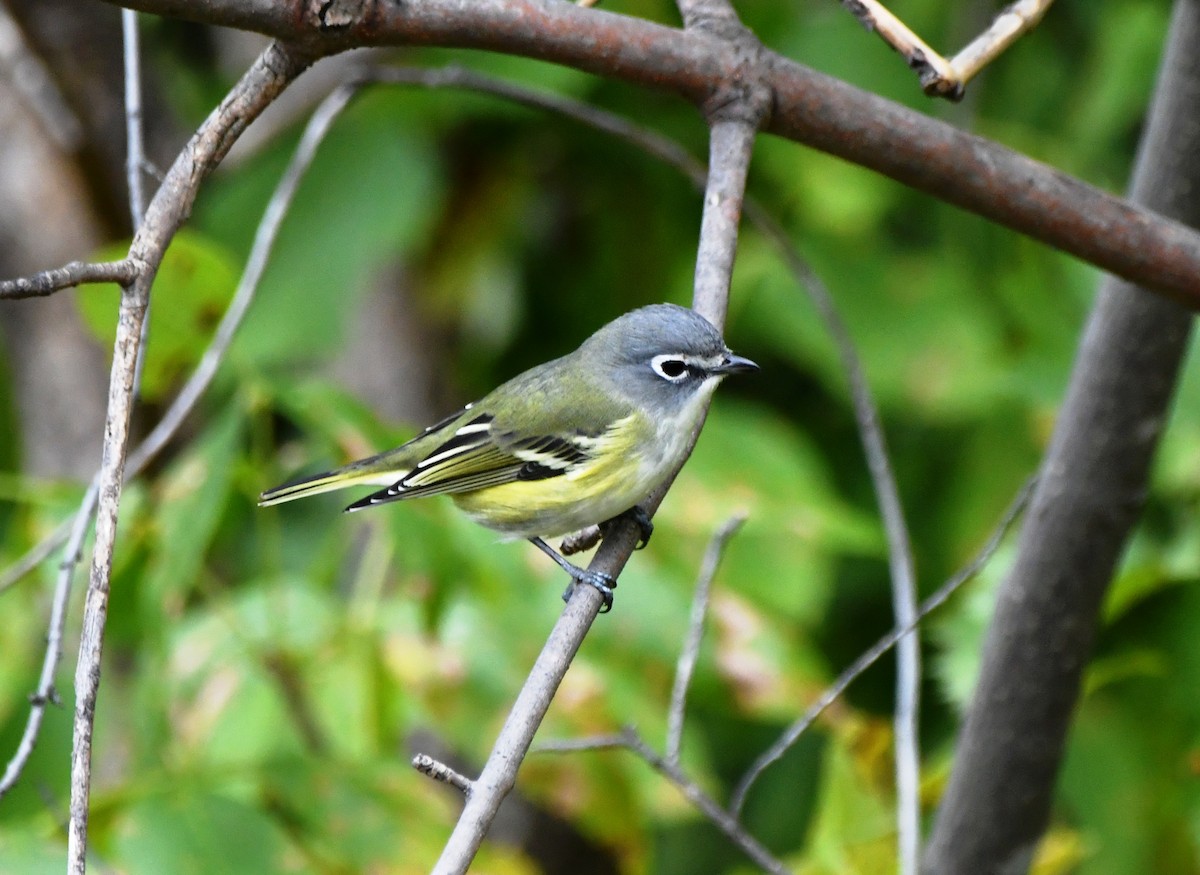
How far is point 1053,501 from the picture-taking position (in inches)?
110

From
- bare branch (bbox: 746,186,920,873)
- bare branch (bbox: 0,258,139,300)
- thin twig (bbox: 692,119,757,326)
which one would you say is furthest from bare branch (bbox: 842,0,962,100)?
bare branch (bbox: 0,258,139,300)

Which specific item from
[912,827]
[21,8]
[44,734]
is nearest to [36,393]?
[21,8]

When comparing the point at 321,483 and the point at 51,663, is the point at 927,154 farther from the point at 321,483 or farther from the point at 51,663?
the point at 321,483

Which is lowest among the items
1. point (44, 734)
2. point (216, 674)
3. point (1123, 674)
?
point (44, 734)

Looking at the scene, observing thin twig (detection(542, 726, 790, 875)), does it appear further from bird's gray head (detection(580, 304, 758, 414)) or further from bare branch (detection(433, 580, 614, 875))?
bird's gray head (detection(580, 304, 758, 414))

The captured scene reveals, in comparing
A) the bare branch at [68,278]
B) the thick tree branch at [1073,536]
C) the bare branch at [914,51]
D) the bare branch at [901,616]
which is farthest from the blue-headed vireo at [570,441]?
the bare branch at [68,278]

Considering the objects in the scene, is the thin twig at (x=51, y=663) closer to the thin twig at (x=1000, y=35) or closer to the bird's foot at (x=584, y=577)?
the bird's foot at (x=584, y=577)

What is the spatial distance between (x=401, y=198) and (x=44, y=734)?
2.18 m

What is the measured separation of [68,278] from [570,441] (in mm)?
1809

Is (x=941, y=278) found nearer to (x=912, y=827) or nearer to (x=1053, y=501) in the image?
(x=1053, y=501)

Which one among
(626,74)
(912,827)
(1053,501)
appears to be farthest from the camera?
(1053,501)

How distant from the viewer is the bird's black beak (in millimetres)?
2828

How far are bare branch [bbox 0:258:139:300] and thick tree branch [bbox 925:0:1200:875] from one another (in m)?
1.99

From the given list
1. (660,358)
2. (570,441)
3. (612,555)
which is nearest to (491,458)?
(570,441)
